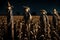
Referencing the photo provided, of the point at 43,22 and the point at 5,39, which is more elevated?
the point at 43,22

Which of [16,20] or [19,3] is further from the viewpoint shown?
[19,3]

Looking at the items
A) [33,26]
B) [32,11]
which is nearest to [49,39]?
[33,26]

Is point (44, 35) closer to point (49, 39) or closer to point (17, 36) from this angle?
point (49, 39)

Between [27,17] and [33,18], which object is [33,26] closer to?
[27,17]

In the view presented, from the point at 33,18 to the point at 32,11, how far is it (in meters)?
1.36

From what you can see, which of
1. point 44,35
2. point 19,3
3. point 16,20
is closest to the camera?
point 44,35

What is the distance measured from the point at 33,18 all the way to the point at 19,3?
1.53 meters

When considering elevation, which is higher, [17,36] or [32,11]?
[32,11]

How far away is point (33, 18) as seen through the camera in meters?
8.69

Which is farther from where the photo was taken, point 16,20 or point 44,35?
point 16,20

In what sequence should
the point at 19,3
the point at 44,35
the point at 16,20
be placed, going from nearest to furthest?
the point at 44,35 < the point at 16,20 < the point at 19,3

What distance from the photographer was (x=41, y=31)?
7336mm

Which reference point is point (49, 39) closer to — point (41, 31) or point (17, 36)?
point (41, 31)

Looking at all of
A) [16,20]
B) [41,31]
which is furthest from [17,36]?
[16,20]
